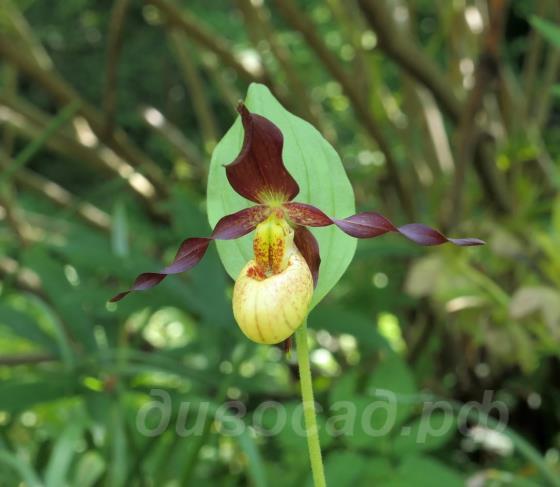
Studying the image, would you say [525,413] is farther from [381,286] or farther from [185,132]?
[185,132]

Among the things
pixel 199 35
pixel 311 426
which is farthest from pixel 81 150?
pixel 311 426

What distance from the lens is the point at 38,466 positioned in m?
0.94

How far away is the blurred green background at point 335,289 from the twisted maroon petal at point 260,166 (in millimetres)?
321

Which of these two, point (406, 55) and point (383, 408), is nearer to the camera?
point (383, 408)

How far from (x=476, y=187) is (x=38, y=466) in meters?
0.87

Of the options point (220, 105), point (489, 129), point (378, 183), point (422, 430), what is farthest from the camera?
point (220, 105)

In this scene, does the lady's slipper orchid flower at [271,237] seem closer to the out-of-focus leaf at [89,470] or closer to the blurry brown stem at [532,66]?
the out-of-focus leaf at [89,470]

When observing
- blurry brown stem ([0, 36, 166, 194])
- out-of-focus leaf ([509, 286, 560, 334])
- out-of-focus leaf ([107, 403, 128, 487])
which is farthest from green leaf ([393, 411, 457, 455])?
blurry brown stem ([0, 36, 166, 194])

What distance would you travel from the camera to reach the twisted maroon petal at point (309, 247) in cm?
46

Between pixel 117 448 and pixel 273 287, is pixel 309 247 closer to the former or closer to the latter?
pixel 273 287

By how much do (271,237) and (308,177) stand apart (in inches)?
1.6

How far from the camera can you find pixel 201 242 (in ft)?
1.49

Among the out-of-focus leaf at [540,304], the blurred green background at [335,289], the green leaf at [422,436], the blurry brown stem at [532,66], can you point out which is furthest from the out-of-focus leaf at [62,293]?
the blurry brown stem at [532,66]

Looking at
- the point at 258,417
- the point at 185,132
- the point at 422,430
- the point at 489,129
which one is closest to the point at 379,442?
the point at 422,430
